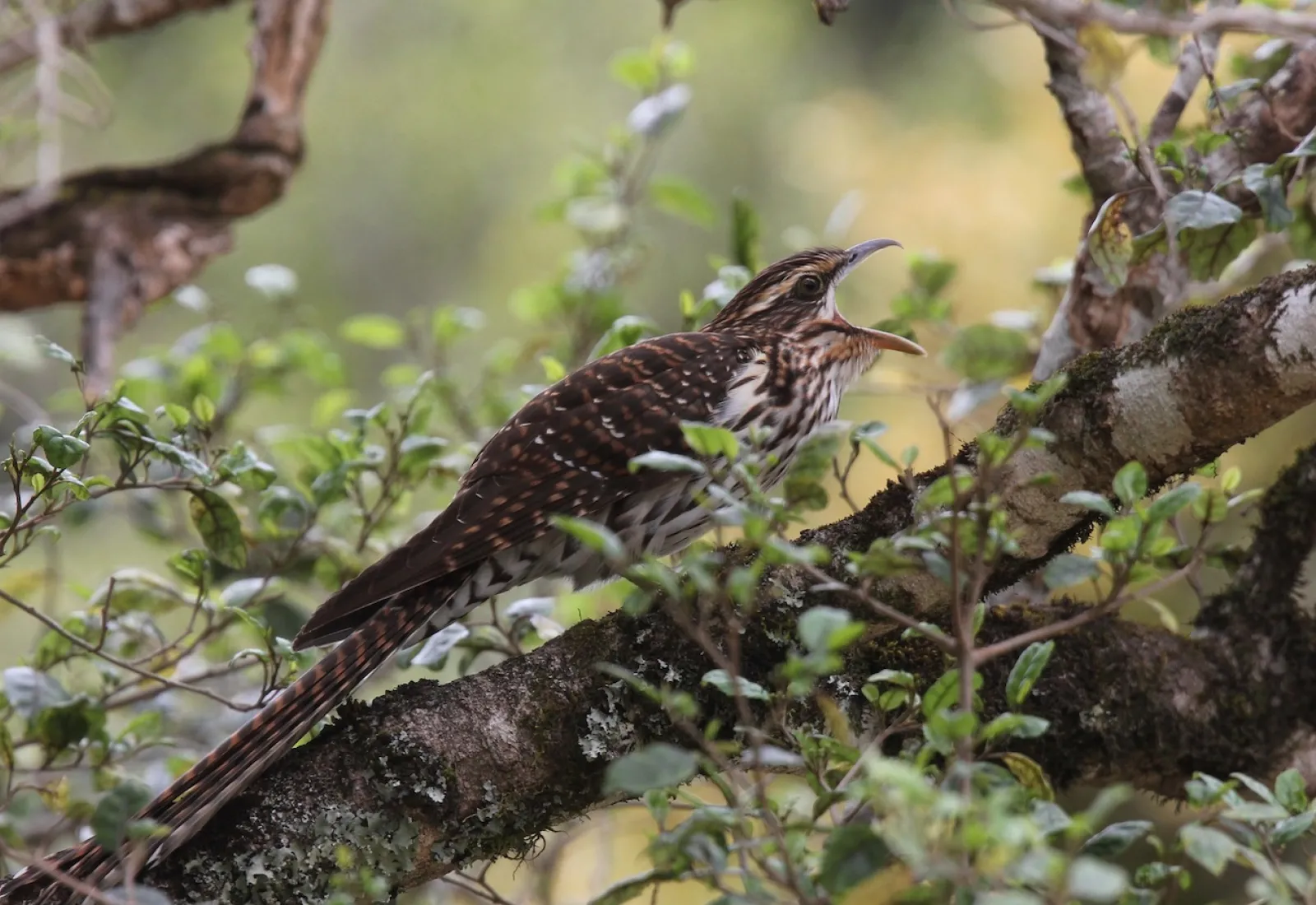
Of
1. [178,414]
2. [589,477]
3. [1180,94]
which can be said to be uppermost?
[178,414]

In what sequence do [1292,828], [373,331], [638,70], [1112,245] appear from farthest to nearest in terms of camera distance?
[373,331]
[638,70]
[1112,245]
[1292,828]

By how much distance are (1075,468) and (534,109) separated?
747 centimetres

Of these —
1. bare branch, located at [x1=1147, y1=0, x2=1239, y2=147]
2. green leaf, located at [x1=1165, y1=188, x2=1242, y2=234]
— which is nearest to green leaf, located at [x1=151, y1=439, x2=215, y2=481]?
green leaf, located at [x1=1165, y1=188, x2=1242, y2=234]

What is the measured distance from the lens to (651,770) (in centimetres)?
169

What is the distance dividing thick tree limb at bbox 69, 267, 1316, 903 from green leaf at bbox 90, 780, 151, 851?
1.71ft

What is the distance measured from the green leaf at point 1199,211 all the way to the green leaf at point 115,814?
7.29 ft

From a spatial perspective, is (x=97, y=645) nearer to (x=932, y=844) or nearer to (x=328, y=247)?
(x=932, y=844)

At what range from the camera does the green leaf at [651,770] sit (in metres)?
1.66

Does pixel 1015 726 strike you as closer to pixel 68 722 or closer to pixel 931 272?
pixel 68 722

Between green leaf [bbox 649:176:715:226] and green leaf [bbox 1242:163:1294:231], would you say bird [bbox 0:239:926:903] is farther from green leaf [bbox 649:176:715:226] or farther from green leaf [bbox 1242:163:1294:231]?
green leaf [bbox 1242:163:1294:231]

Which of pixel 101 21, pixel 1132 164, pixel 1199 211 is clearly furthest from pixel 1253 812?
pixel 101 21

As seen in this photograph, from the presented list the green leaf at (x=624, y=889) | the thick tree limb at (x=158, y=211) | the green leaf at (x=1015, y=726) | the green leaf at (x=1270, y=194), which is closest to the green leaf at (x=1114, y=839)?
the green leaf at (x=1015, y=726)

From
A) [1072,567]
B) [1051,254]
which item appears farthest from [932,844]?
[1051,254]

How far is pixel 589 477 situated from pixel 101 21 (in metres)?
2.83
